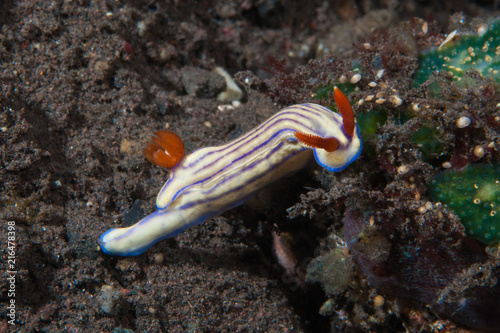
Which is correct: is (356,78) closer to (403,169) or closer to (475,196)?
(403,169)

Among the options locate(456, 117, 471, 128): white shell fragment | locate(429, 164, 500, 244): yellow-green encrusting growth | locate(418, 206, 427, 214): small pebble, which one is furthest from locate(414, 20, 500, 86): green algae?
locate(418, 206, 427, 214): small pebble

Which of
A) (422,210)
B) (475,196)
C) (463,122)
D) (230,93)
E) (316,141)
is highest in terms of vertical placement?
(316,141)

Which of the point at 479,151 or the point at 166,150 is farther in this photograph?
the point at 166,150

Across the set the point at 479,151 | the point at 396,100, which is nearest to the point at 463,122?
the point at 479,151

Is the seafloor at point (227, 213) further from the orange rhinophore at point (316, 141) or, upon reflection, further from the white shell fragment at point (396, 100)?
the orange rhinophore at point (316, 141)

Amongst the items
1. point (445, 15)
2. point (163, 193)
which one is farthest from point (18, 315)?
point (445, 15)

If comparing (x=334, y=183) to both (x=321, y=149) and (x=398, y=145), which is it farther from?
(x=398, y=145)
